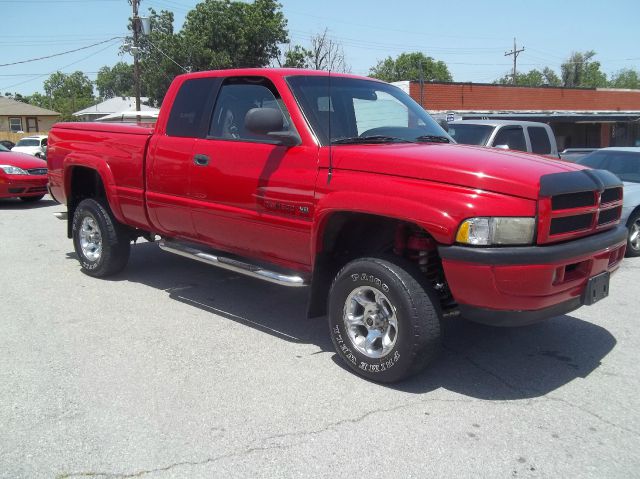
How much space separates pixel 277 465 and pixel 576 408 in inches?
74.8

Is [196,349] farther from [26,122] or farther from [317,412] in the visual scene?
[26,122]

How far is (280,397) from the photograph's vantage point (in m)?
3.91

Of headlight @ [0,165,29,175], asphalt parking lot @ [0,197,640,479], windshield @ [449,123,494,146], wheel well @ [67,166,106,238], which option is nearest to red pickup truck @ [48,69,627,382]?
asphalt parking lot @ [0,197,640,479]

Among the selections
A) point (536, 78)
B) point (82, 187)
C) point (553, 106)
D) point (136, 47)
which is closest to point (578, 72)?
point (536, 78)

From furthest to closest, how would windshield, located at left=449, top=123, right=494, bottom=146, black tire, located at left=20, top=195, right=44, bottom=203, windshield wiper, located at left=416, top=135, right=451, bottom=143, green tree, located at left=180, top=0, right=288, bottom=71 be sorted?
1. green tree, located at left=180, top=0, right=288, bottom=71
2. black tire, located at left=20, top=195, right=44, bottom=203
3. windshield, located at left=449, top=123, right=494, bottom=146
4. windshield wiper, located at left=416, top=135, right=451, bottom=143

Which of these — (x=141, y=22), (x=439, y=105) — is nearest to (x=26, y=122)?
(x=141, y=22)

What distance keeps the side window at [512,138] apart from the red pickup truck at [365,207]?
202 inches

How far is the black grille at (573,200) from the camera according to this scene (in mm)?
3631

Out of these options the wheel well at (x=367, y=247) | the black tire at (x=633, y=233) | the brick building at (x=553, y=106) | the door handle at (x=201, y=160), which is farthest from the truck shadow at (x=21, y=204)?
the brick building at (x=553, y=106)

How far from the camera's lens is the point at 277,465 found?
3.14 m

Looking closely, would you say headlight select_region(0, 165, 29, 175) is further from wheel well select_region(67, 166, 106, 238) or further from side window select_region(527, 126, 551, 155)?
side window select_region(527, 126, 551, 155)

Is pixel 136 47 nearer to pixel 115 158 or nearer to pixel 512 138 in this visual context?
pixel 512 138

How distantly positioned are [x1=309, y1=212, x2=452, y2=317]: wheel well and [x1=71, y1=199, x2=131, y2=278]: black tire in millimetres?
2920

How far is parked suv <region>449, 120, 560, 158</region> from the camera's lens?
9.98 metres
